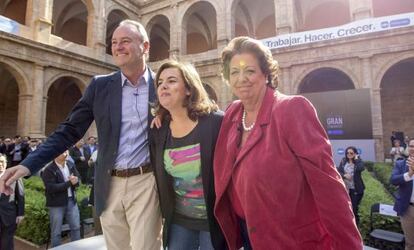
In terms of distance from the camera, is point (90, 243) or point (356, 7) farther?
point (356, 7)

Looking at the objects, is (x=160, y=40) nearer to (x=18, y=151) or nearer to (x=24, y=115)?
(x=24, y=115)

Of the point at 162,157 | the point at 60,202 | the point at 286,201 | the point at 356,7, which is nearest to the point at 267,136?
the point at 286,201

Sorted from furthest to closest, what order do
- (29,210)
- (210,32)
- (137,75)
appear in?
(210,32)
(29,210)
(137,75)

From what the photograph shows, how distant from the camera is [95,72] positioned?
1770 cm

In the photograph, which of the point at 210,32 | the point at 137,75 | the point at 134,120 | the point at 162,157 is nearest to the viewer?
the point at 162,157

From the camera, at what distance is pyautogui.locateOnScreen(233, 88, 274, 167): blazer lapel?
5.16 ft

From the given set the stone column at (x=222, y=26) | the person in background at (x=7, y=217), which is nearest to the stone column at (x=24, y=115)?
the stone column at (x=222, y=26)

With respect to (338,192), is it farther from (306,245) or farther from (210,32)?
(210,32)

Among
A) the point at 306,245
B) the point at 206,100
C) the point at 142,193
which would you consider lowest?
the point at 306,245

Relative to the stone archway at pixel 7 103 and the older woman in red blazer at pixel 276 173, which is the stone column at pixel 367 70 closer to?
the older woman in red blazer at pixel 276 173

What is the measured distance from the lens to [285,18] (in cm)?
1630

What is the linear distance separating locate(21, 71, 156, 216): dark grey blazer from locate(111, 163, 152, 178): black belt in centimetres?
5

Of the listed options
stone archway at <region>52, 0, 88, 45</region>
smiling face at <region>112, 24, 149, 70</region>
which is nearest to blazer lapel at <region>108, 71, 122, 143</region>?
smiling face at <region>112, 24, 149, 70</region>

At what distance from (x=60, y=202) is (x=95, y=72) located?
13.8 meters
